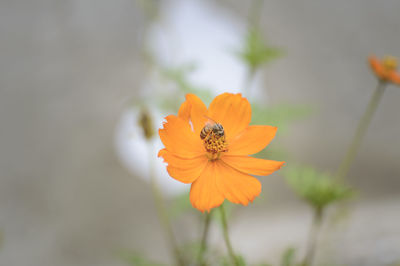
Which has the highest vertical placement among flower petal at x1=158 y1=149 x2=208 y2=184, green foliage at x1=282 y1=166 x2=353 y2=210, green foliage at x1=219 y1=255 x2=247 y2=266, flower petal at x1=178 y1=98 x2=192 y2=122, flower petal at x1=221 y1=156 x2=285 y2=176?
green foliage at x1=282 y1=166 x2=353 y2=210

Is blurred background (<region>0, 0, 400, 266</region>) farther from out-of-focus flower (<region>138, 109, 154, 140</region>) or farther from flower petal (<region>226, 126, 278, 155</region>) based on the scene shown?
flower petal (<region>226, 126, 278, 155</region>)

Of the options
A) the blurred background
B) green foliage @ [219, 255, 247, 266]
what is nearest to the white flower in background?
the blurred background

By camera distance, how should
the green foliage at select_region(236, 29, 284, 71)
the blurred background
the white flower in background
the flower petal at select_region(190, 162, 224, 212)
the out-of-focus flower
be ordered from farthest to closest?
1. the white flower in background
2. the blurred background
3. the green foliage at select_region(236, 29, 284, 71)
4. the out-of-focus flower
5. the flower petal at select_region(190, 162, 224, 212)

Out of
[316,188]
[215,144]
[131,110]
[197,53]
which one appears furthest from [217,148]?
[197,53]

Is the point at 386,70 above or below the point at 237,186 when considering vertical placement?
above

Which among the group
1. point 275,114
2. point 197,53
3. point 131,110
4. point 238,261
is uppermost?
point 197,53

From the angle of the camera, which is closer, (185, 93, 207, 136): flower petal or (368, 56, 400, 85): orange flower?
(185, 93, 207, 136): flower petal

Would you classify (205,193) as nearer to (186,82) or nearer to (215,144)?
(215,144)
